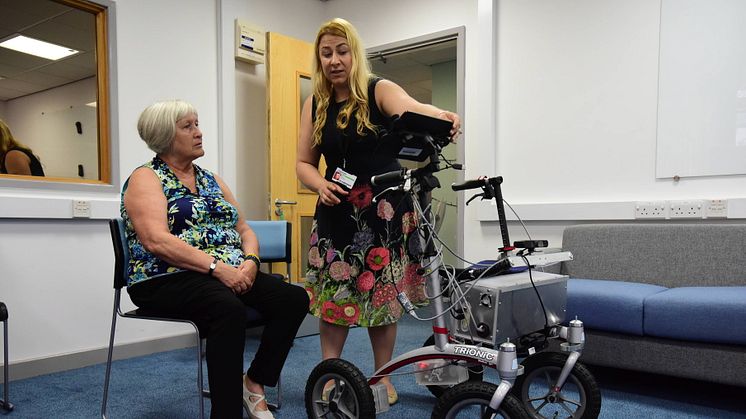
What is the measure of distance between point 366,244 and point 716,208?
1.99 meters

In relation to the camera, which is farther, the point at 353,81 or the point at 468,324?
the point at 353,81

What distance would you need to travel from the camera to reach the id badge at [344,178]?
5.14ft

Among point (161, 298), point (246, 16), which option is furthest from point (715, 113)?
point (246, 16)

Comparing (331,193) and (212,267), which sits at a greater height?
(331,193)

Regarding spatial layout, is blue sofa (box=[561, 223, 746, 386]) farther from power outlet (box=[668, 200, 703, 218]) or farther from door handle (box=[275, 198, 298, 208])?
door handle (box=[275, 198, 298, 208])

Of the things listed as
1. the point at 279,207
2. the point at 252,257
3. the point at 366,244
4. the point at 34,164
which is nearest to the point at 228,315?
the point at 252,257

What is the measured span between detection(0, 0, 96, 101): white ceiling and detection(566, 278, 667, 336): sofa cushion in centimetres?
288

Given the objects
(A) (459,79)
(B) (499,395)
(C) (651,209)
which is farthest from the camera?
(A) (459,79)

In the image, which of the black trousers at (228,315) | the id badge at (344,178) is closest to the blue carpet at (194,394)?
the black trousers at (228,315)

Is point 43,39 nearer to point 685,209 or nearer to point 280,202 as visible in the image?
point 280,202

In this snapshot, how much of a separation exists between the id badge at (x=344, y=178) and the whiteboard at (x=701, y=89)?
2025mm

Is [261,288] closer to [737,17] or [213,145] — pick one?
[213,145]

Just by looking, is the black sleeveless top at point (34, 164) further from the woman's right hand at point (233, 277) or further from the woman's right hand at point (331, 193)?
the woman's right hand at point (331, 193)

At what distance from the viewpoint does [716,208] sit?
257 centimetres
